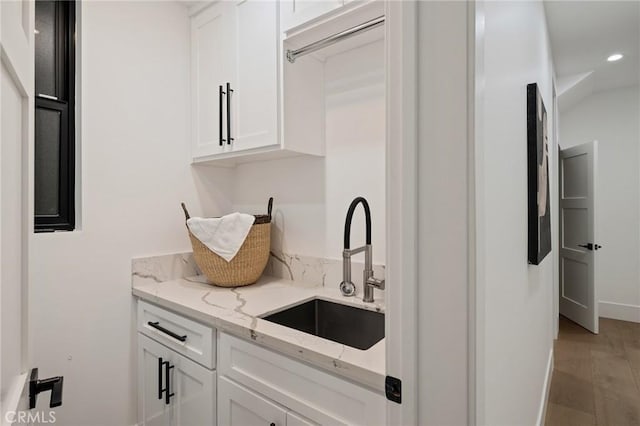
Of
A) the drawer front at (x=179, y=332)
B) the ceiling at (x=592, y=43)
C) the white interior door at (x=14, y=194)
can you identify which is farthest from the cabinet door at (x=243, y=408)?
the ceiling at (x=592, y=43)

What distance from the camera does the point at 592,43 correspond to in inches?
97.5

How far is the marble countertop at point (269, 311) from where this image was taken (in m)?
0.93

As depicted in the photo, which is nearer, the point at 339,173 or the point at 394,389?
the point at 394,389

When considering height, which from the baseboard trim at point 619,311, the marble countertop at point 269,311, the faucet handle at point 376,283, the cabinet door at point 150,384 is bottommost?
the baseboard trim at point 619,311

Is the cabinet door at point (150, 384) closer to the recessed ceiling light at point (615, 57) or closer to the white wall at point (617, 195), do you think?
the recessed ceiling light at point (615, 57)

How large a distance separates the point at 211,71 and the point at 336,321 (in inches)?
57.4

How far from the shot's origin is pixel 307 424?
102 cm

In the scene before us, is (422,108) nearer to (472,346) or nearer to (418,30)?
(418,30)

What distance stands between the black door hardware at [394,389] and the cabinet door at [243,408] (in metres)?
0.49

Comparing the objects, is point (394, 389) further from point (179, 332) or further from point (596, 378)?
point (596, 378)

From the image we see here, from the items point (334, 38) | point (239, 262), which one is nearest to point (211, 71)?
point (334, 38)

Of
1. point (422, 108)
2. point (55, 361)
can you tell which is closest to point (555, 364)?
point (422, 108)

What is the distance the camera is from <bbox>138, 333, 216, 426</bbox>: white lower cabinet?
1319 mm

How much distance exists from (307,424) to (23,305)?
79 centimetres
